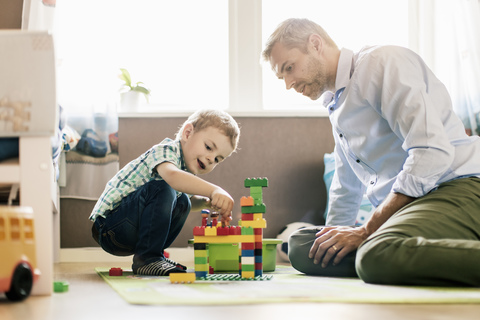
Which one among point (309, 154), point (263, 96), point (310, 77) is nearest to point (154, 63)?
point (263, 96)

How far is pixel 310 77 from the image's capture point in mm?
1846

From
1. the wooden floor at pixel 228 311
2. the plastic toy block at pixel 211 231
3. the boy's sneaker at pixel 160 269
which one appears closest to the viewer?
the wooden floor at pixel 228 311

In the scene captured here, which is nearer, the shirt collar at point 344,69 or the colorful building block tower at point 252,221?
the colorful building block tower at point 252,221

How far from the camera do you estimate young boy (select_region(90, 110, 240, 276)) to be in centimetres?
166

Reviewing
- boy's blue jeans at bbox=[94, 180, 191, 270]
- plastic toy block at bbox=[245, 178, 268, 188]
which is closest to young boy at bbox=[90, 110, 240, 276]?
boy's blue jeans at bbox=[94, 180, 191, 270]

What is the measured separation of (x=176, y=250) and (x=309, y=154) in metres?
0.81

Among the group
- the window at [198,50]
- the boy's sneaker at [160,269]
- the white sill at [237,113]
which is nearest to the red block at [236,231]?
the boy's sneaker at [160,269]

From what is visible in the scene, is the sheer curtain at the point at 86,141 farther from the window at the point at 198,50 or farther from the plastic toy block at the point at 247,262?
the plastic toy block at the point at 247,262

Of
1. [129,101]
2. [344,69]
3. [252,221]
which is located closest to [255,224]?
[252,221]

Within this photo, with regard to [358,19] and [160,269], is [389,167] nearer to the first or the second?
[160,269]

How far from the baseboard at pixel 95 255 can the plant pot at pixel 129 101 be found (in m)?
0.69

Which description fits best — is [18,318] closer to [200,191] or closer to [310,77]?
[200,191]

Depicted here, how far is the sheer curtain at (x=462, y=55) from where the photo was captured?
2.81 meters

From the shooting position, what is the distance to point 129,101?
9.46ft
